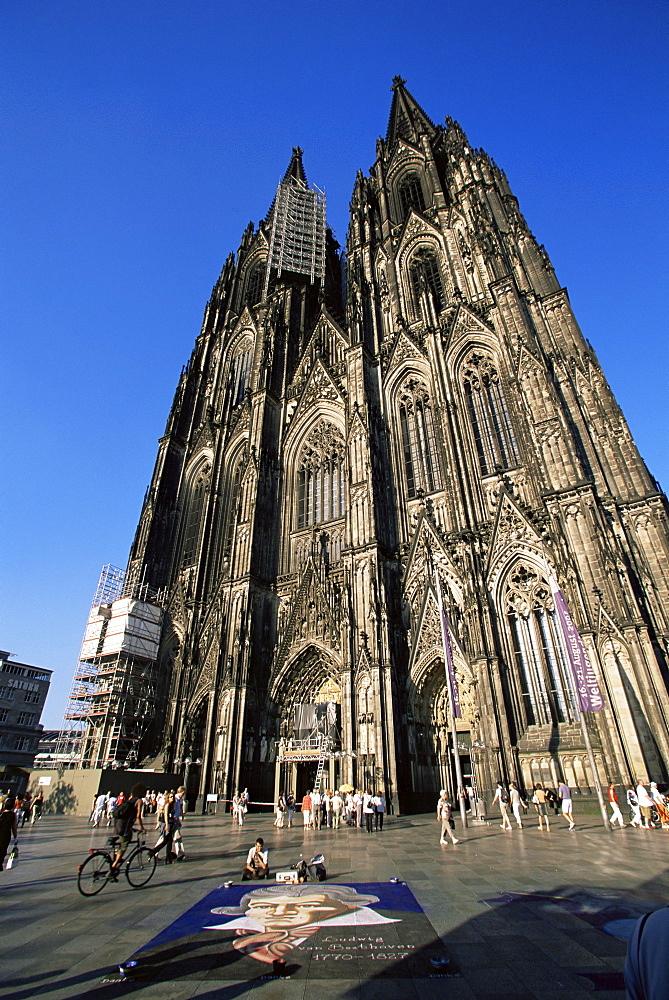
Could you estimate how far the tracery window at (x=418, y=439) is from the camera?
25.1 metres

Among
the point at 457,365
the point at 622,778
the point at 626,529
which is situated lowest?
the point at 622,778

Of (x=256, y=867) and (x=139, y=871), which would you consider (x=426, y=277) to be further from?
(x=139, y=871)

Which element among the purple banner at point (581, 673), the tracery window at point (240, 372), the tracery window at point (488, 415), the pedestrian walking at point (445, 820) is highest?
the tracery window at point (240, 372)

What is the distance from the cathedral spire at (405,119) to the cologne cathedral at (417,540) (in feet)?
20.9

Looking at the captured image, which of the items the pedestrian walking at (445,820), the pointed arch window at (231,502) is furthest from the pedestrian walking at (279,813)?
the pointed arch window at (231,502)

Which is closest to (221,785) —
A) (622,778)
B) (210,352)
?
(622,778)

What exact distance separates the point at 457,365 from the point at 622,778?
19.1 metres

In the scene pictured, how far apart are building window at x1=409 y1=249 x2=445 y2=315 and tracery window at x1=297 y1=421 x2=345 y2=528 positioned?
9500 mm

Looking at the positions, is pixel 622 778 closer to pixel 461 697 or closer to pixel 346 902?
pixel 461 697

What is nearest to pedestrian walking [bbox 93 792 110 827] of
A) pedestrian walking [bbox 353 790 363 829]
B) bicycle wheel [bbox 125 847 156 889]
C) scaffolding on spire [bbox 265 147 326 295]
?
pedestrian walking [bbox 353 790 363 829]

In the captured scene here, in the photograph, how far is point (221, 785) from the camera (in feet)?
70.3

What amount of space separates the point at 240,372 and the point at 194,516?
1200cm

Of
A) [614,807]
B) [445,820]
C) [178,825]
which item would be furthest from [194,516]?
[614,807]

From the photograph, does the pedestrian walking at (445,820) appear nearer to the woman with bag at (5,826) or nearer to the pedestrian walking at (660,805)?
the pedestrian walking at (660,805)
